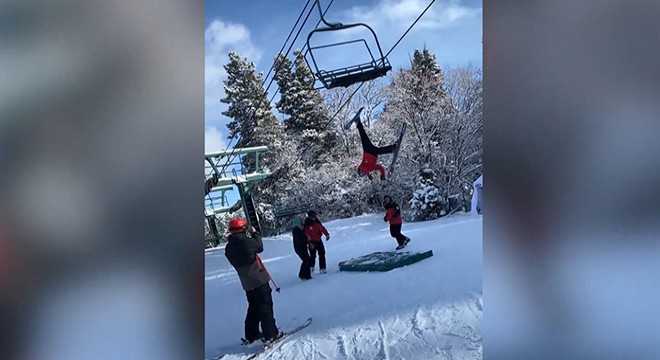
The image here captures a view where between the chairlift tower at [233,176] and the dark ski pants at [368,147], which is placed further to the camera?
the dark ski pants at [368,147]

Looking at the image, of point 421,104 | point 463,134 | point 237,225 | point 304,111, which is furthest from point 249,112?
point 463,134

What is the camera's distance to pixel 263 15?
58.4 inches

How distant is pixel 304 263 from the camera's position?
1.53 m

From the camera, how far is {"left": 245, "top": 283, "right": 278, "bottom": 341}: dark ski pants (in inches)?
56.2

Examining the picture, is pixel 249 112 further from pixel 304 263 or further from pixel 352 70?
pixel 304 263

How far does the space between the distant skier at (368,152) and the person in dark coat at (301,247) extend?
0.29 meters

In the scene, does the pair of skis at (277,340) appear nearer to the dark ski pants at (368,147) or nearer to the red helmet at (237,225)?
the red helmet at (237,225)

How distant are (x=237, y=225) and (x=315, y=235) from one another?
0.28 m

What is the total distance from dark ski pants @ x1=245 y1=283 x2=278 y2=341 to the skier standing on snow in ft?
0.61

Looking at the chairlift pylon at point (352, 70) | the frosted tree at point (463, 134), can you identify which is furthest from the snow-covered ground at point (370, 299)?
the chairlift pylon at point (352, 70)

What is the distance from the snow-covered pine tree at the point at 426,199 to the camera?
158 centimetres
